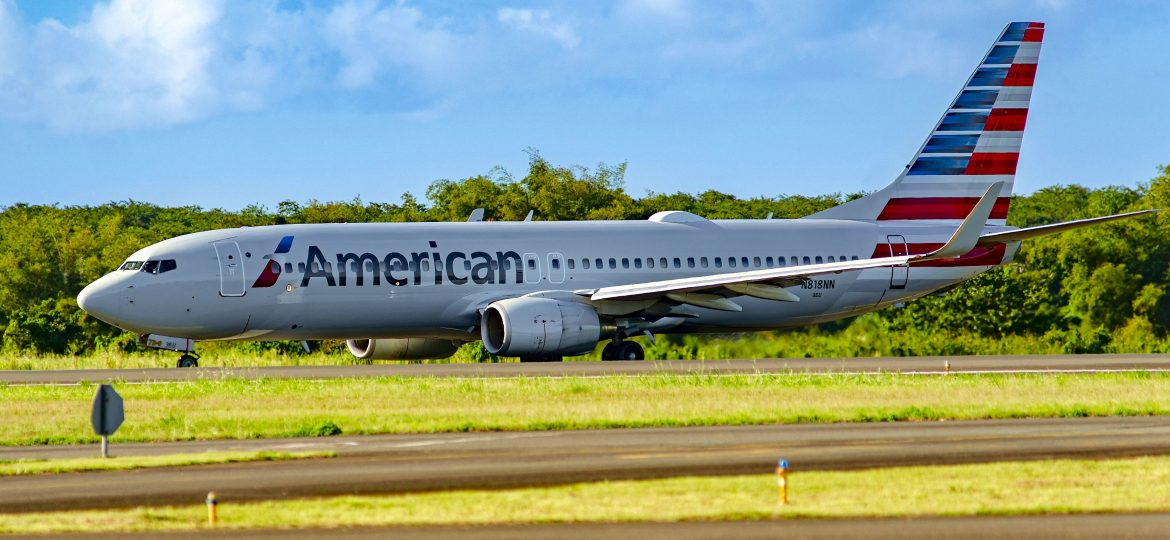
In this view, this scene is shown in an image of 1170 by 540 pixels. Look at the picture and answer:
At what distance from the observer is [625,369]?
3672 cm

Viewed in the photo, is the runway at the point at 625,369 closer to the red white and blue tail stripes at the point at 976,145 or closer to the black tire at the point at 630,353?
the black tire at the point at 630,353

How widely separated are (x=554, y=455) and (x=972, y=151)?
3070cm

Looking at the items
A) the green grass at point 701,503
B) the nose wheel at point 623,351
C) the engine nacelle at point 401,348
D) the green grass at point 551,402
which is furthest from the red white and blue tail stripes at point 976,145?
the green grass at point 701,503

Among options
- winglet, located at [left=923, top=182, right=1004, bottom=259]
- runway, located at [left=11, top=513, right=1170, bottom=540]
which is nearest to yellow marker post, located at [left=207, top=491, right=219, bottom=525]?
runway, located at [left=11, top=513, right=1170, bottom=540]

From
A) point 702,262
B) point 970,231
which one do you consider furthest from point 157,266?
point 970,231

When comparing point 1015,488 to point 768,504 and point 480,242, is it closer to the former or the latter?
point 768,504

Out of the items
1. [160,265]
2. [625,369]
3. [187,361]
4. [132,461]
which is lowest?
[132,461]

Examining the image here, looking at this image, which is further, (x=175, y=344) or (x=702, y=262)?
(x=702, y=262)

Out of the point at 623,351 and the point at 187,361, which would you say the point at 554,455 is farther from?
the point at 623,351

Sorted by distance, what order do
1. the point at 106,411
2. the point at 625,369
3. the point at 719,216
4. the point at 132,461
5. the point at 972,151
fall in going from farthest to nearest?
the point at 719,216 < the point at 972,151 < the point at 625,369 < the point at 106,411 < the point at 132,461

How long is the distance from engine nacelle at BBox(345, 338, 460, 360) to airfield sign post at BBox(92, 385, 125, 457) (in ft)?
76.6

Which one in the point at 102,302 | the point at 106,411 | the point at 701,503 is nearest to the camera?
the point at 701,503

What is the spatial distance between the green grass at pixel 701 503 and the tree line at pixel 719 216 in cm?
3037

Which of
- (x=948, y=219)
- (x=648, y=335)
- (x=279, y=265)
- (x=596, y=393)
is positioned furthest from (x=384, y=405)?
(x=948, y=219)
